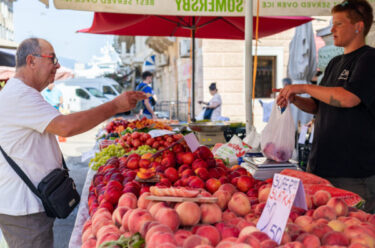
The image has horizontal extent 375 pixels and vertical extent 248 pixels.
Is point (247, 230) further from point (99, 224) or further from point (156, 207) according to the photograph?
point (99, 224)

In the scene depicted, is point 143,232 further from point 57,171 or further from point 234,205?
point 57,171

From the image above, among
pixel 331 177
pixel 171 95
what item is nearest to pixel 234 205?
pixel 331 177

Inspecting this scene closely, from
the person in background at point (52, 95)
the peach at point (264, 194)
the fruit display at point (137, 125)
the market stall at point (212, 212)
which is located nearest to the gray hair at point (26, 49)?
the market stall at point (212, 212)

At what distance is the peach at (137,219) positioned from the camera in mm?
1517

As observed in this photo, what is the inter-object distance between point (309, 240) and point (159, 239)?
0.58m

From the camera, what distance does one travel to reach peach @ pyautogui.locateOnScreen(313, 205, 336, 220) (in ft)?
5.34

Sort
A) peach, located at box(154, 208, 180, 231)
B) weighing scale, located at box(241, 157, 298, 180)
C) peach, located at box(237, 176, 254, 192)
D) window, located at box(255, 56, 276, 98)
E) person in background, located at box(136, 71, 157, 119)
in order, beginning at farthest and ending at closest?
window, located at box(255, 56, 276, 98) < person in background, located at box(136, 71, 157, 119) < weighing scale, located at box(241, 157, 298, 180) < peach, located at box(237, 176, 254, 192) < peach, located at box(154, 208, 180, 231)

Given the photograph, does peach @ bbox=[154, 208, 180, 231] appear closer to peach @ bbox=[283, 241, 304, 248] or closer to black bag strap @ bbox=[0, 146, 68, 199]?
peach @ bbox=[283, 241, 304, 248]

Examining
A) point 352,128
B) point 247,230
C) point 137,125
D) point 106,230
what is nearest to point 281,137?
point 352,128

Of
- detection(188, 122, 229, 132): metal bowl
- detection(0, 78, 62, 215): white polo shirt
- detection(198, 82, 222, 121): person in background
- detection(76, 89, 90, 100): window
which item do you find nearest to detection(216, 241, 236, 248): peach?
detection(0, 78, 62, 215): white polo shirt

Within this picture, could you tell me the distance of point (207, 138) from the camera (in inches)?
178

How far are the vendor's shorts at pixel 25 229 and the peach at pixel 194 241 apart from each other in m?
1.29

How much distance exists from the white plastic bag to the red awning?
3.70m

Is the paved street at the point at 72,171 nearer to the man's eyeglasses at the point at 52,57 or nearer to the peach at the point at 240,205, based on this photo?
the man's eyeglasses at the point at 52,57
